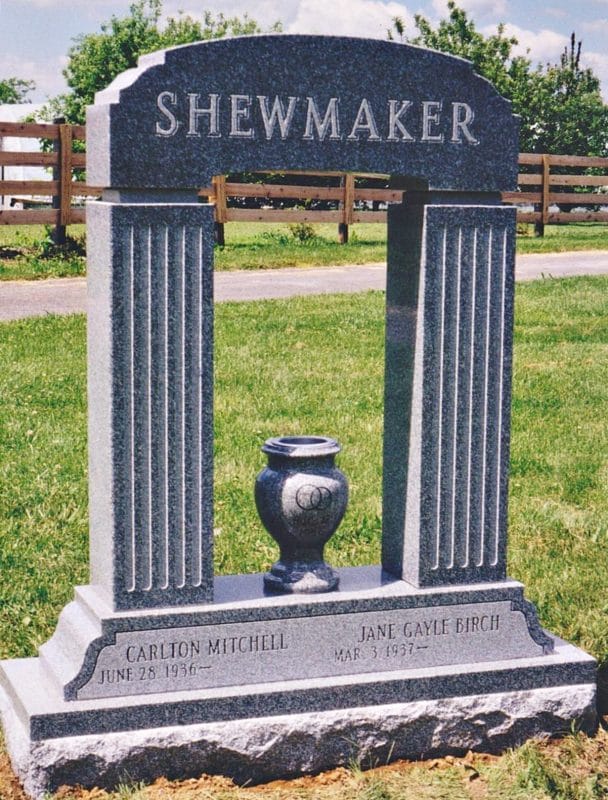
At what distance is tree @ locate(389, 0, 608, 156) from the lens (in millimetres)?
49156

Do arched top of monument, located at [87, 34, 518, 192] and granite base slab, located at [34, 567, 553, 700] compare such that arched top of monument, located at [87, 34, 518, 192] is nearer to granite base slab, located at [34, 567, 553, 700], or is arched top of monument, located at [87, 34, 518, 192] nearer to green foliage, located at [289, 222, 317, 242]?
granite base slab, located at [34, 567, 553, 700]

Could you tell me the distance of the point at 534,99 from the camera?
49062 mm

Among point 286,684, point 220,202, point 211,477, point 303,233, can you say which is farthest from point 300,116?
point 303,233

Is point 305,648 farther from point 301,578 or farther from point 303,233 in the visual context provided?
point 303,233

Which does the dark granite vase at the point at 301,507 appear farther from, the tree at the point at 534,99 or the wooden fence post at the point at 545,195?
the tree at the point at 534,99

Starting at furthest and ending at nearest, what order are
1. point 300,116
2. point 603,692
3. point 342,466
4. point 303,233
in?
point 303,233 < point 342,466 < point 603,692 < point 300,116

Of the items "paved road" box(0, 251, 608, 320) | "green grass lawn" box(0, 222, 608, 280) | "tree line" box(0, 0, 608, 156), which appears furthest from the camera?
"tree line" box(0, 0, 608, 156)

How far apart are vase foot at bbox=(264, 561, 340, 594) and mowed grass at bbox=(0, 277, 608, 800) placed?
602mm

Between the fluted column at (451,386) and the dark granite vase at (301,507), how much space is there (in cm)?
27

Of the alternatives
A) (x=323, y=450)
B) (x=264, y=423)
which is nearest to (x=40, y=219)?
Result: (x=264, y=423)

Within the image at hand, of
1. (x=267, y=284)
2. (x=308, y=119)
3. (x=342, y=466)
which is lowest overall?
(x=342, y=466)

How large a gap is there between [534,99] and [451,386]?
153 ft

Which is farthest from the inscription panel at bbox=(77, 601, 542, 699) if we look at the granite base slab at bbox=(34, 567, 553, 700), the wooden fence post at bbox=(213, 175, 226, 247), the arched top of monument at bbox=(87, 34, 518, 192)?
the wooden fence post at bbox=(213, 175, 226, 247)

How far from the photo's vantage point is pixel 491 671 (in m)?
4.43
